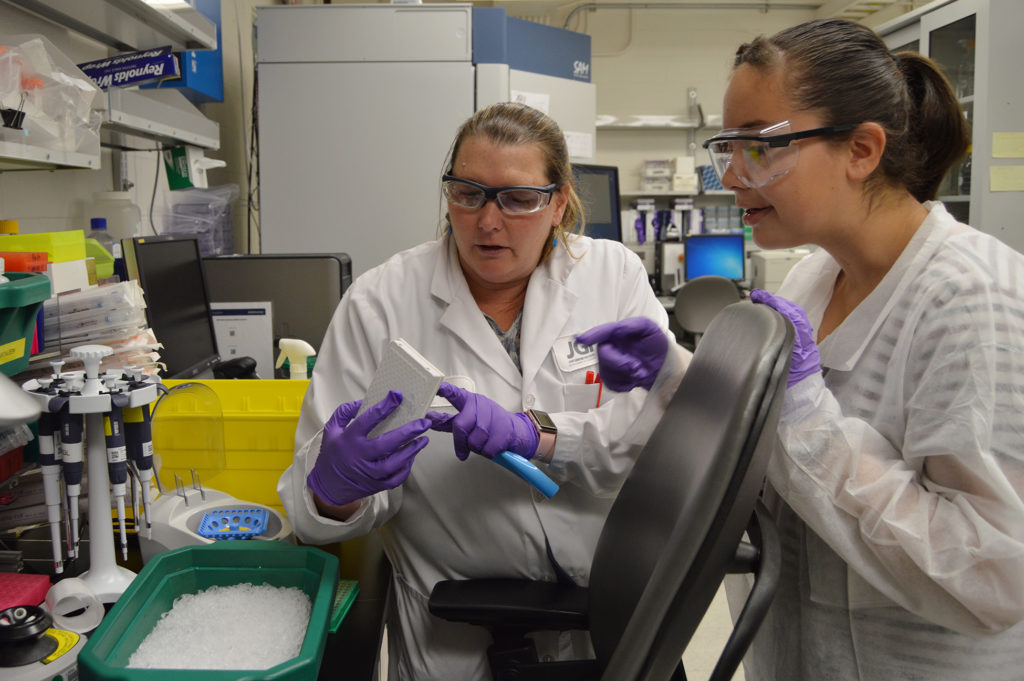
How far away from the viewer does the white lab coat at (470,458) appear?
122cm

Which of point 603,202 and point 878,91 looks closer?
point 878,91

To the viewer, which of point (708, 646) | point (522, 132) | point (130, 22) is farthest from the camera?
point (708, 646)

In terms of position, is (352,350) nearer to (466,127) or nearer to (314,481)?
(314,481)

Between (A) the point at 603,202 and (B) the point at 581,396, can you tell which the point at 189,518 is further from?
(A) the point at 603,202

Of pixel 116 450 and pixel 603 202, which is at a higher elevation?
pixel 603 202

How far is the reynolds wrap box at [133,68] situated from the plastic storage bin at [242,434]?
0.93 meters

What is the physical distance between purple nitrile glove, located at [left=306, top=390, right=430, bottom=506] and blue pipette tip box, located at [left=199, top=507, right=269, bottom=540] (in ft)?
0.55

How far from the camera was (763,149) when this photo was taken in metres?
0.98

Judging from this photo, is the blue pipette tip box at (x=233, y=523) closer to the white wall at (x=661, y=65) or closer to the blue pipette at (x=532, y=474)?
the blue pipette at (x=532, y=474)

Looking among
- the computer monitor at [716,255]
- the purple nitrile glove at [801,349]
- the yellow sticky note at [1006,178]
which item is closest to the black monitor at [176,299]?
the purple nitrile glove at [801,349]

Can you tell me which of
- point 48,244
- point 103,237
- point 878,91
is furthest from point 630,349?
point 103,237

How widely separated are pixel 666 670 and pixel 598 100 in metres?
5.76

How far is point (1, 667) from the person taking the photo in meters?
0.78

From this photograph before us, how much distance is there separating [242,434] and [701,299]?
9.37 ft
